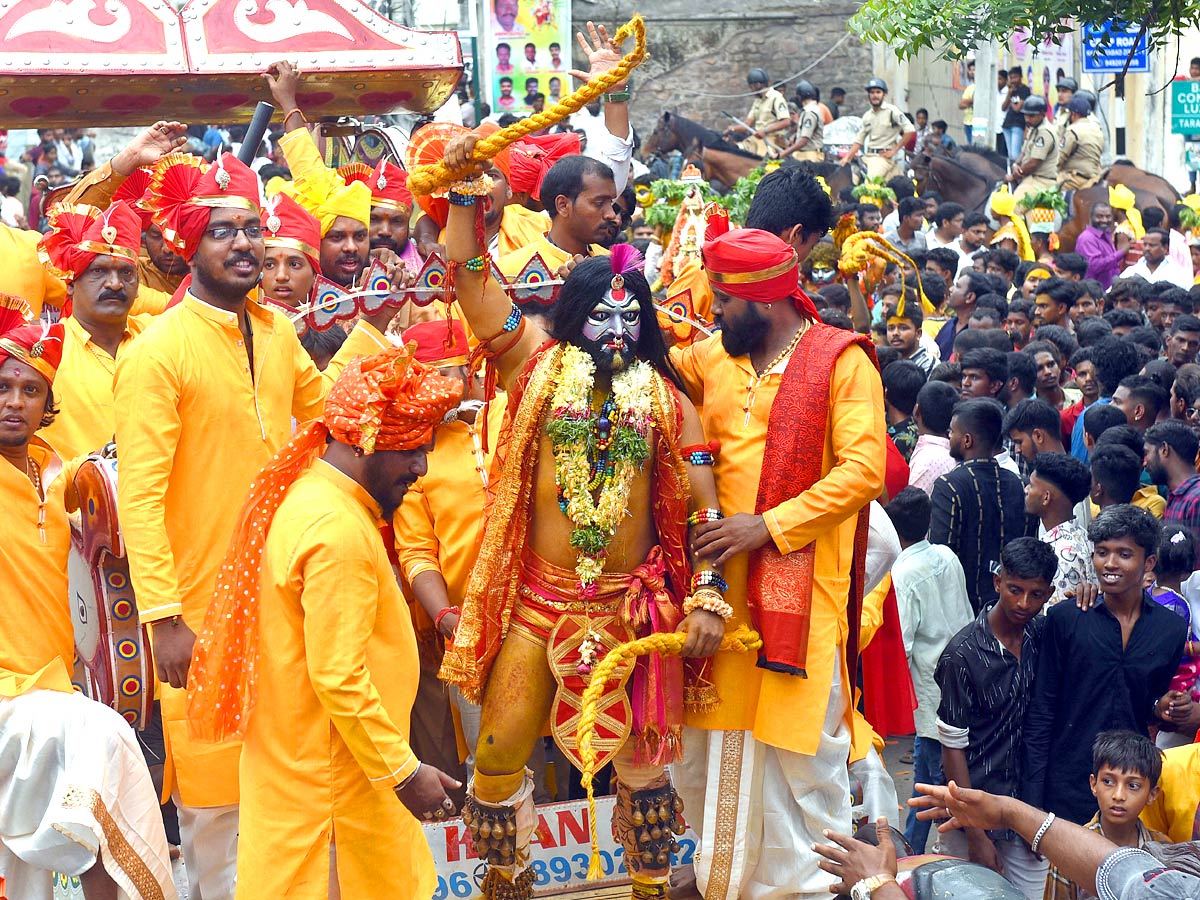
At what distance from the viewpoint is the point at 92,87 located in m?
7.14

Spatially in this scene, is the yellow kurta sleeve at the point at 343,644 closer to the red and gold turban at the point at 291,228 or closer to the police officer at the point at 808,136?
the red and gold turban at the point at 291,228

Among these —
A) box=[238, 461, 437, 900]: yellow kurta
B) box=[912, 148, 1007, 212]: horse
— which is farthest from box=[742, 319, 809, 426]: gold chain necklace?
box=[912, 148, 1007, 212]: horse

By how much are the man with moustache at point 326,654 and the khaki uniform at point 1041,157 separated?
15.6 m

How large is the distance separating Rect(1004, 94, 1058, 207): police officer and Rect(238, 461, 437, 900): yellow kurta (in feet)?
51.5

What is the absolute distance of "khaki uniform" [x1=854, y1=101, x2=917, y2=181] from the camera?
21609 millimetres

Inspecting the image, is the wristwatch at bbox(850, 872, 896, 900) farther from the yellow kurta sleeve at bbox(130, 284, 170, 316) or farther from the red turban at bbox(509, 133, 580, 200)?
the yellow kurta sleeve at bbox(130, 284, 170, 316)

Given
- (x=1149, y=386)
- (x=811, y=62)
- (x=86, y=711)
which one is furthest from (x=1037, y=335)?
(x=811, y=62)

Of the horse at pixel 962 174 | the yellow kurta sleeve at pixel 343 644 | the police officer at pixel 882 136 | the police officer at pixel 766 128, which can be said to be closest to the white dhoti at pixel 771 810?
the yellow kurta sleeve at pixel 343 644

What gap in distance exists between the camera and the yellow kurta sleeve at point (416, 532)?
5.74 m

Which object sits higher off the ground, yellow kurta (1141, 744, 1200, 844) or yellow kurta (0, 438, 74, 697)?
yellow kurta (0, 438, 74, 697)

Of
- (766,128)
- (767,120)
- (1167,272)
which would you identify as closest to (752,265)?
(1167,272)

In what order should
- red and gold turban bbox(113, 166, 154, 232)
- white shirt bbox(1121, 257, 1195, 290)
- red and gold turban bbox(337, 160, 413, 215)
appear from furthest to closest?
white shirt bbox(1121, 257, 1195, 290), red and gold turban bbox(337, 160, 413, 215), red and gold turban bbox(113, 166, 154, 232)

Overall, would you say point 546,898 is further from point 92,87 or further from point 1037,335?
point 1037,335

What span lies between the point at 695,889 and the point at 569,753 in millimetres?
939
